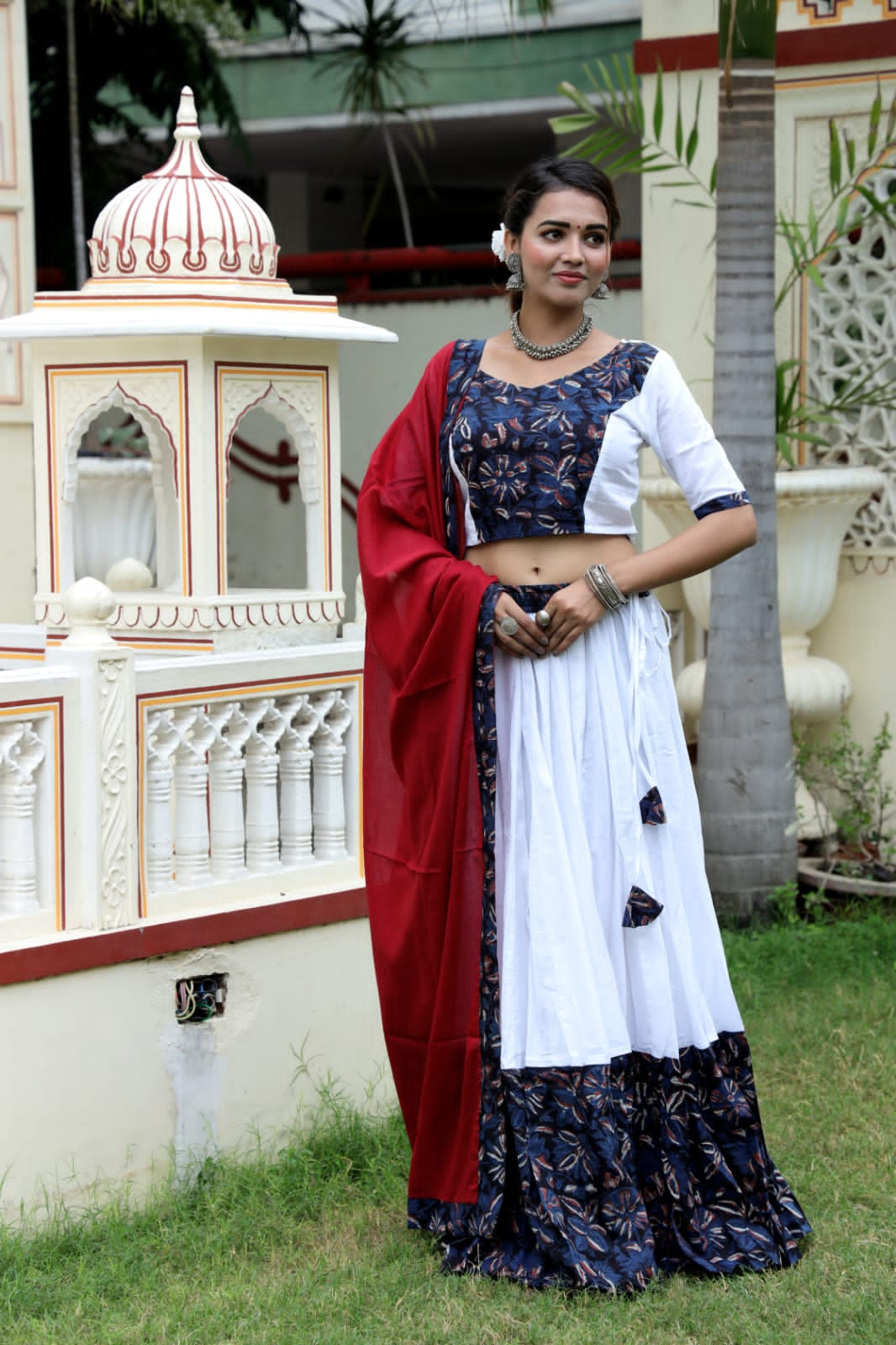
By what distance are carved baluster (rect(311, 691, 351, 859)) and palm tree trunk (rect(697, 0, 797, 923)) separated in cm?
196

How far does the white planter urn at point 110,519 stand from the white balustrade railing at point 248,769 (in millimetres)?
1192

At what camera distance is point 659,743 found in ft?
11.5

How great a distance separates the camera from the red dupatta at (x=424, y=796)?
345 centimetres

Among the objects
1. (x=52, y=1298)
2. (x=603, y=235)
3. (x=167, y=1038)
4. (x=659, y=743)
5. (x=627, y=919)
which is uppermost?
(x=603, y=235)

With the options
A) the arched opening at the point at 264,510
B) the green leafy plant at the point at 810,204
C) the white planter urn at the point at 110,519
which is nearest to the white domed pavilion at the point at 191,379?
the white planter urn at the point at 110,519

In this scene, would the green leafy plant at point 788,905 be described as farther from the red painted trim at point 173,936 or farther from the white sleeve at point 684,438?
the white sleeve at point 684,438

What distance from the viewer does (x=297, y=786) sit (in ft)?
15.3

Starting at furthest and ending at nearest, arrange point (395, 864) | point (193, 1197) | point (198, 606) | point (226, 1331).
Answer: point (198, 606)
point (193, 1197)
point (395, 864)
point (226, 1331)

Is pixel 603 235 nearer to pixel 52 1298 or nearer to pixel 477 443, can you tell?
pixel 477 443

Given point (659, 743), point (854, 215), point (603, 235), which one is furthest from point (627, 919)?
point (854, 215)

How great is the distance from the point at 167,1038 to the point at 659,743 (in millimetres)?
1430

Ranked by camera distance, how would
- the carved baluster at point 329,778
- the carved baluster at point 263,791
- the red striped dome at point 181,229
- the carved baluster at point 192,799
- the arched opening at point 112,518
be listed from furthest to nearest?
the arched opening at point 112,518
the red striped dome at point 181,229
the carved baluster at point 329,778
the carved baluster at point 263,791
the carved baluster at point 192,799

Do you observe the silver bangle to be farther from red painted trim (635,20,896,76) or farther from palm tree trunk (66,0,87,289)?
palm tree trunk (66,0,87,289)

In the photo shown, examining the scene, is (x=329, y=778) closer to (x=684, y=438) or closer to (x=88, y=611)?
(x=88, y=611)
